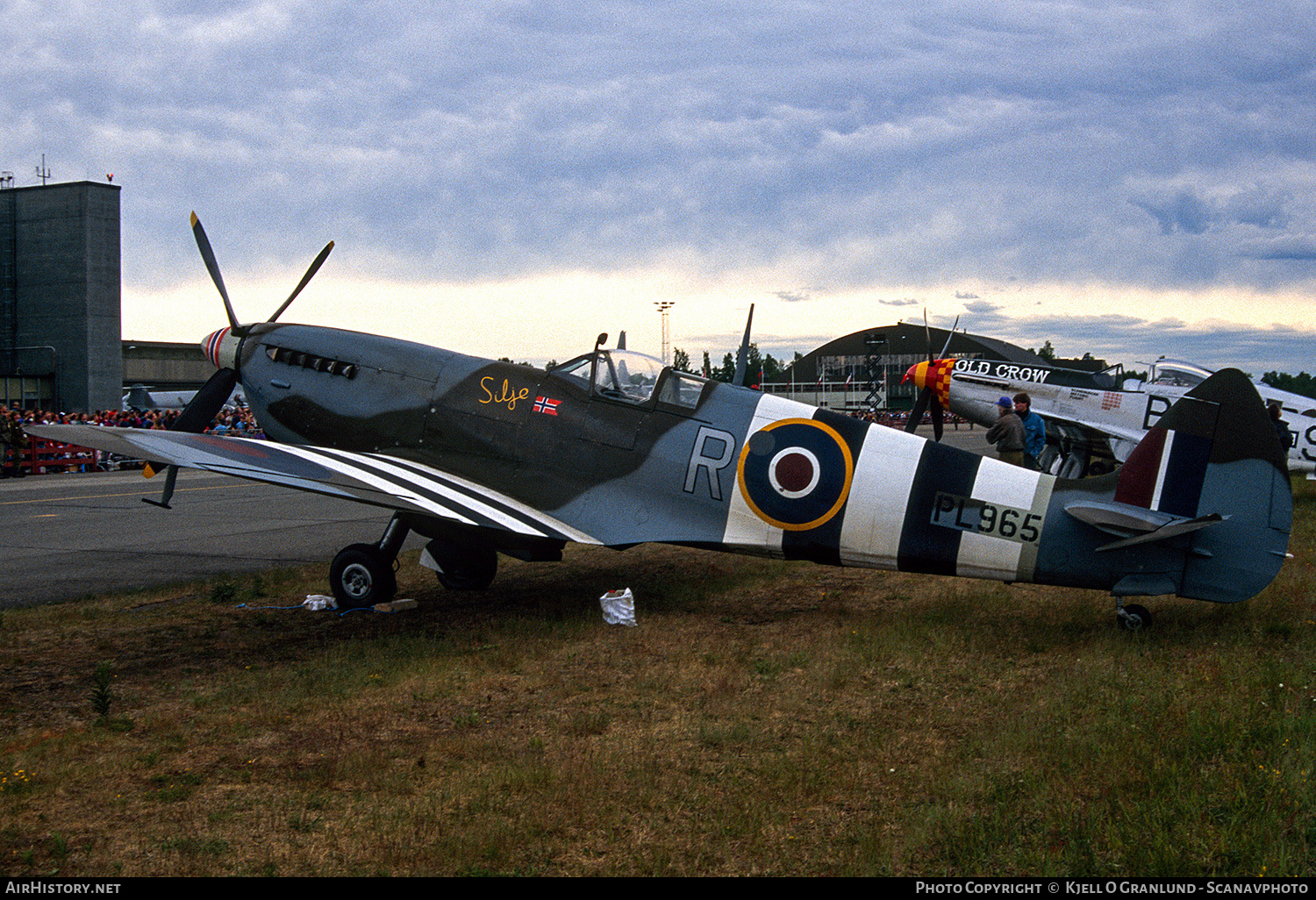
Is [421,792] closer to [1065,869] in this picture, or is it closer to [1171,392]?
[1065,869]

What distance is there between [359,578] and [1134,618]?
637 centimetres

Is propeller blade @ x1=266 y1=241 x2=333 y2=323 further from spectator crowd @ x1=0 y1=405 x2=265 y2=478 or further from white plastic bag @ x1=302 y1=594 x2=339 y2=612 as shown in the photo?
spectator crowd @ x1=0 y1=405 x2=265 y2=478

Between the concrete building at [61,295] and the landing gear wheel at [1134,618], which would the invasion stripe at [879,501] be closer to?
the landing gear wheel at [1134,618]

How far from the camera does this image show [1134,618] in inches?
280

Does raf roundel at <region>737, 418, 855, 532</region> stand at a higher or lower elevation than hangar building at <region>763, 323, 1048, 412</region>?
lower

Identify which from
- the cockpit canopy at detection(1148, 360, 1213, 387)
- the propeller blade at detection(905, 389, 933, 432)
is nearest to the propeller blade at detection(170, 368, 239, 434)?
the propeller blade at detection(905, 389, 933, 432)

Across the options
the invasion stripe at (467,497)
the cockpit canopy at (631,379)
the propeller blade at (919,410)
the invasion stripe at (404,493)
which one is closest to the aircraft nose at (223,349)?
the invasion stripe at (467,497)

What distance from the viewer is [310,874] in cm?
368

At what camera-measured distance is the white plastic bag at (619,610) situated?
809 cm

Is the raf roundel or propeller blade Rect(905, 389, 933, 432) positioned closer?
the raf roundel

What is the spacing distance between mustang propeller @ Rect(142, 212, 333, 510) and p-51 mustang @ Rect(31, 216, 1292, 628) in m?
0.04

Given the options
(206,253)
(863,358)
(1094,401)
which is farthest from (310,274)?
(863,358)

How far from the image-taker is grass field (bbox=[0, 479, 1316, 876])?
12.6 feet

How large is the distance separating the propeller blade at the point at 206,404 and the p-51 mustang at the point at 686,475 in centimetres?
3
